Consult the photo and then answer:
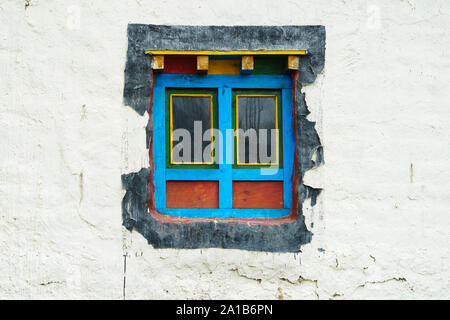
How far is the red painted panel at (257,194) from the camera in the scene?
312 centimetres

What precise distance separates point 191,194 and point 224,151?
35 cm

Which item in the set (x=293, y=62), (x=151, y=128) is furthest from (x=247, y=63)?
(x=151, y=128)

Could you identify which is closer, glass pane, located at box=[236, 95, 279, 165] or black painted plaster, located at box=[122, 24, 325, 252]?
black painted plaster, located at box=[122, 24, 325, 252]

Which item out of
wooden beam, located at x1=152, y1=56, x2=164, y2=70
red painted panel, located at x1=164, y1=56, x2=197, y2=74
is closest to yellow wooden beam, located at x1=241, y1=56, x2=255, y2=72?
red painted panel, located at x1=164, y1=56, x2=197, y2=74

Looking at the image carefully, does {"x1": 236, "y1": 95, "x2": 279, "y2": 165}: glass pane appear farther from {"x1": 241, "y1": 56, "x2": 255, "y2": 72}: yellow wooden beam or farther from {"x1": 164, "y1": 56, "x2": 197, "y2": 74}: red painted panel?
{"x1": 164, "y1": 56, "x2": 197, "y2": 74}: red painted panel

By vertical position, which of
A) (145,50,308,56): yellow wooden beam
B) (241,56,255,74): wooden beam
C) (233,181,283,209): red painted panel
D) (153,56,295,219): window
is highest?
(145,50,308,56): yellow wooden beam

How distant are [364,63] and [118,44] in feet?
5.05

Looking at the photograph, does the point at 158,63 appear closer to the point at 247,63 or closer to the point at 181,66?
the point at 181,66

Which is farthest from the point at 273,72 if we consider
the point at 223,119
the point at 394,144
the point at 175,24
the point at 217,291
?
the point at 217,291

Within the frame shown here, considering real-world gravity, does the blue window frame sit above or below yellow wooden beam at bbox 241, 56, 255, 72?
below

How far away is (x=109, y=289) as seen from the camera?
2.93m

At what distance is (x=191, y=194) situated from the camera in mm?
3111

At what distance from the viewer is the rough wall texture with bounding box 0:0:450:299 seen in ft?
9.65
